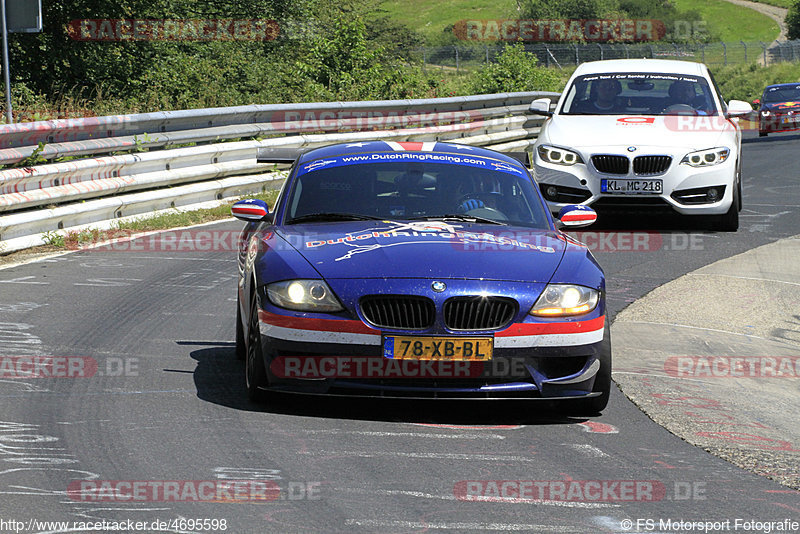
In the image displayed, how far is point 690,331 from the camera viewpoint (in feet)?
28.6

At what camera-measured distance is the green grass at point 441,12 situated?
135 meters

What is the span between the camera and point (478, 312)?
19.4 feet

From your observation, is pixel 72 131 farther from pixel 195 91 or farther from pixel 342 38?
pixel 342 38

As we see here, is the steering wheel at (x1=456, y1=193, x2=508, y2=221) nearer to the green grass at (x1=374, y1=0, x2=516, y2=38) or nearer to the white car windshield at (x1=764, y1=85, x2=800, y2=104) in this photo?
the white car windshield at (x1=764, y1=85, x2=800, y2=104)

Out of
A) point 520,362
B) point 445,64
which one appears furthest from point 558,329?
point 445,64

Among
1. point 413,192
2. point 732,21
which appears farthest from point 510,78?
point 732,21

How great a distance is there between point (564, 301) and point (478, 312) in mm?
459

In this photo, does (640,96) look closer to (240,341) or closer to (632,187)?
(632,187)

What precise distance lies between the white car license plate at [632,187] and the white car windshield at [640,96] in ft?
4.32

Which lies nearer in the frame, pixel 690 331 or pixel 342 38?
pixel 690 331

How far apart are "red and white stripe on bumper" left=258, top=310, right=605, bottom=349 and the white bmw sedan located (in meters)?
7.32

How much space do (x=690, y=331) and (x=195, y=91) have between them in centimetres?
1920

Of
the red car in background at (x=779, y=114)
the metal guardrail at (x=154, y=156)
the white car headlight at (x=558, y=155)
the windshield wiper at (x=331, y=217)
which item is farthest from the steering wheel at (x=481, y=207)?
the red car in background at (x=779, y=114)

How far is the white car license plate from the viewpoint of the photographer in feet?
43.0
